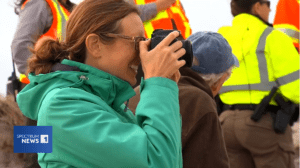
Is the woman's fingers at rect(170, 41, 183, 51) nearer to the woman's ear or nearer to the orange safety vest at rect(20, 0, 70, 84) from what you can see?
the woman's ear

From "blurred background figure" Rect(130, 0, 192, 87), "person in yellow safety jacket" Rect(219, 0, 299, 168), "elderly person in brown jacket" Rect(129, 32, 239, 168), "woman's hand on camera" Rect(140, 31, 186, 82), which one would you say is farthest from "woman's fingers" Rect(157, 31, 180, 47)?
"person in yellow safety jacket" Rect(219, 0, 299, 168)

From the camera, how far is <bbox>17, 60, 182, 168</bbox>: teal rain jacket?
1.08 meters

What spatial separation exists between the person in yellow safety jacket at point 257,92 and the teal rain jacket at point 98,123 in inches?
77.4

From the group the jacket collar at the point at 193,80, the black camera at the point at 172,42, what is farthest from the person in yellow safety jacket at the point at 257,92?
the black camera at the point at 172,42

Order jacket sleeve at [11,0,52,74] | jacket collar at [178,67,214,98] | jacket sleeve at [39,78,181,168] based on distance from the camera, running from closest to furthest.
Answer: jacket sleeve at [39,78,181,168], jacket collar at [178,67,214,98], jacket sleeve at [11,0,52,74]

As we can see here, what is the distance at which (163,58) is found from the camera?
4.06ft

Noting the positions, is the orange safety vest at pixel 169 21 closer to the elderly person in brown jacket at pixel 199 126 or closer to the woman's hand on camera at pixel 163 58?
the elderly person in brown jacket at pixel 199 126

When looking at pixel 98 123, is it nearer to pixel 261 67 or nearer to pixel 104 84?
pixel 104 84

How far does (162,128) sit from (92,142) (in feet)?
0.58

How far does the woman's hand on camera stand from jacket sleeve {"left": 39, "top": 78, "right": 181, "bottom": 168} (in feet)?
0.20

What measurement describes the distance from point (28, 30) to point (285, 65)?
1.73 metres

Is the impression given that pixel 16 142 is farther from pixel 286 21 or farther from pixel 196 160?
pixel 286 21

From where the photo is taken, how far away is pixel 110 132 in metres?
1.09

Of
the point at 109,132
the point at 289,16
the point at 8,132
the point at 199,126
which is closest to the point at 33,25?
the point at 8,132
